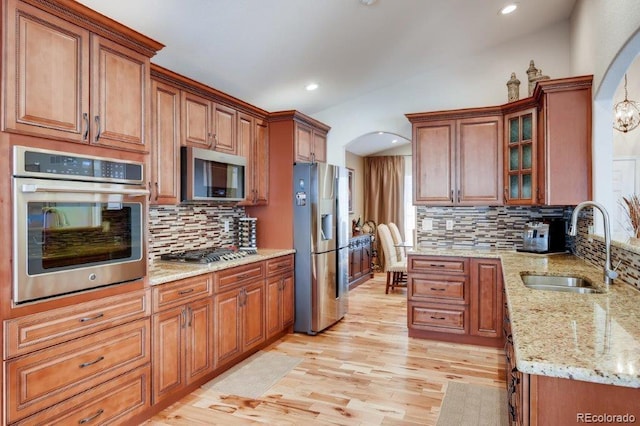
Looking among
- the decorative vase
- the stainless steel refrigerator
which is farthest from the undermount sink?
the decorative vase

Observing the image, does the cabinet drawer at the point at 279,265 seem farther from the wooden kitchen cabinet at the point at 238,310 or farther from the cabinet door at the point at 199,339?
the cabinet door at the point at 199,339

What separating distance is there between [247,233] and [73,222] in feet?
7.46

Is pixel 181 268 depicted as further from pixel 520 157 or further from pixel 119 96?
pixel 520 157

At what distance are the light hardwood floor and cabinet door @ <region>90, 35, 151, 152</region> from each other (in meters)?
1.73

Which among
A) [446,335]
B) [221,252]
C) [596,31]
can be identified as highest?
[596,31]

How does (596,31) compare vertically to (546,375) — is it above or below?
above

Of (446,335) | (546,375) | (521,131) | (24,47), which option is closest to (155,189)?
(24,47)

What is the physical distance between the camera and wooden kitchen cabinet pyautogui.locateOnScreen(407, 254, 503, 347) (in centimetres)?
380

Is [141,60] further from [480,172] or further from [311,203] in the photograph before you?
[480,172]

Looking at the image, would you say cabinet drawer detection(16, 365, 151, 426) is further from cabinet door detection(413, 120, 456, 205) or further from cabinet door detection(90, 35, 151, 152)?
cabinet door detection(413, 120, 456, 205)

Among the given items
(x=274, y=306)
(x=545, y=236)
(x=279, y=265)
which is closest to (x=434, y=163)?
(x=545, y=236)

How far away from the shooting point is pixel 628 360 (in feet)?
3.71

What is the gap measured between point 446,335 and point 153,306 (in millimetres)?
2807

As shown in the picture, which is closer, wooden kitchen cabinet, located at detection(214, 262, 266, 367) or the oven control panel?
the oven control panel
